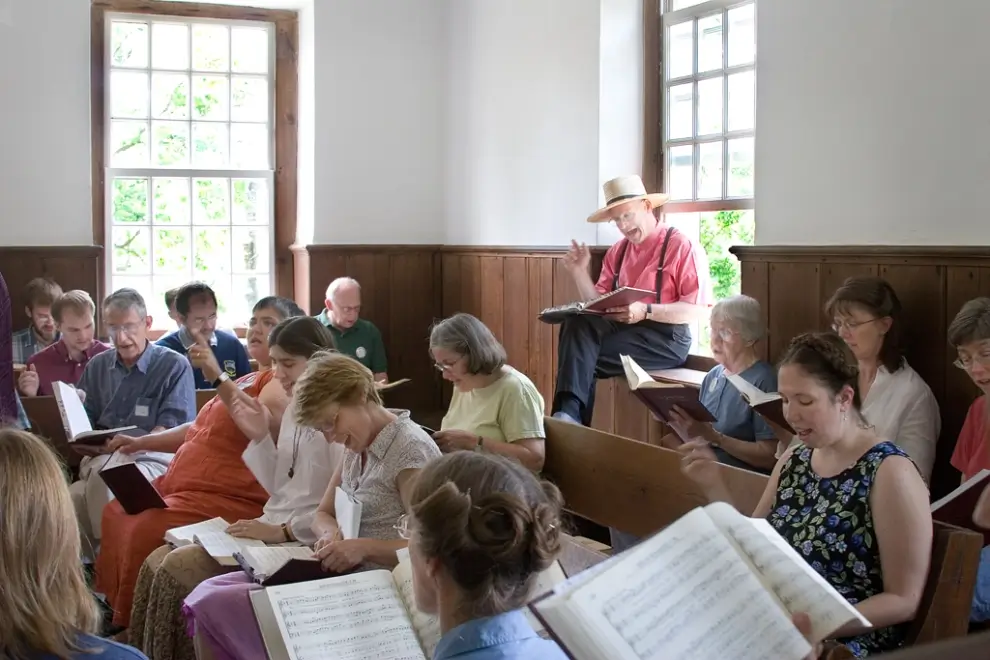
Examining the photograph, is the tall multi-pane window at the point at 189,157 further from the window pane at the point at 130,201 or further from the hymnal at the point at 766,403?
the hymnal at the point at 766,403

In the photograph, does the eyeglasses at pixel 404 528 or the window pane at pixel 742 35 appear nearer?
the eyeglasses at pixel 404 528

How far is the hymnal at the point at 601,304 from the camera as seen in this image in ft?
16.3

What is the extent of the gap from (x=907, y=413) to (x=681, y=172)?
2.46 meters

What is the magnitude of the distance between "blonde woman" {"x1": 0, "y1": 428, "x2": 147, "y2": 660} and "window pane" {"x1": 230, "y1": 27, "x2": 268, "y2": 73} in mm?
6304

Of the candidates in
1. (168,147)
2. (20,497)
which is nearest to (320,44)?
(168,147)

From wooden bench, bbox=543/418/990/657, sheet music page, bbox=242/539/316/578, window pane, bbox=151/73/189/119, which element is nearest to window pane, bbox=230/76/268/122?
window pane, bbox=151/73/189/119

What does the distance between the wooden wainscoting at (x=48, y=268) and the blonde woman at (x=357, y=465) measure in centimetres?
438

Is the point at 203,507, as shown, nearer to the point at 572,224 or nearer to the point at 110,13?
the point at 572,224

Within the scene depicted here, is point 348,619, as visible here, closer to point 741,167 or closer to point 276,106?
point 741,167

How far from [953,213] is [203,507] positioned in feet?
9.16

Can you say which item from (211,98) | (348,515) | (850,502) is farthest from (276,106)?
(850,502)

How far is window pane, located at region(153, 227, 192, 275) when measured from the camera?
7.54 metres

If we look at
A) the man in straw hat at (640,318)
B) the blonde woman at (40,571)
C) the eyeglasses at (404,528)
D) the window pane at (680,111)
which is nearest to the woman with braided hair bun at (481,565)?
the eyeglasses at (404,528)

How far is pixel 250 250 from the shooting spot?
777 centimetres
